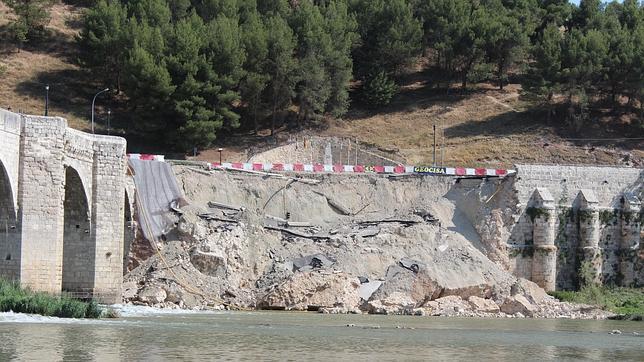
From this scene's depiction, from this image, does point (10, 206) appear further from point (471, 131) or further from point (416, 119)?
point (416, 119)

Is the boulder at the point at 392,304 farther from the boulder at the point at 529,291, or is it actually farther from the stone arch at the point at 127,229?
the stone arch at the point at 127,229

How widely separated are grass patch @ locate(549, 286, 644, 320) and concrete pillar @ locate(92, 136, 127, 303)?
20847mm

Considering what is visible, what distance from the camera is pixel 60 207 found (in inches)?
1708

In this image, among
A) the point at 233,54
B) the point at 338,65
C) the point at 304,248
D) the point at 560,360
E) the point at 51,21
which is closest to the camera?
the point at 560,360

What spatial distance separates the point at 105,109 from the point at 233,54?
360 inches

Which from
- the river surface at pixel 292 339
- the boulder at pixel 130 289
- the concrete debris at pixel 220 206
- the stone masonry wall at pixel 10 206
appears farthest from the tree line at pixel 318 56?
the river surface at pixel 292 339

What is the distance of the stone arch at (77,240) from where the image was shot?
4628 cm

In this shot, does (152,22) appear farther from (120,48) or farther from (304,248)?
(304,248)

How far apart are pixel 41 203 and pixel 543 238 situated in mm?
25995

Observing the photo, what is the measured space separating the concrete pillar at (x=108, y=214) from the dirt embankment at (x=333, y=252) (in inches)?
60.1

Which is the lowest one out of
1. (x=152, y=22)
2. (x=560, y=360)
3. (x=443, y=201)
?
(x=560, y=360)

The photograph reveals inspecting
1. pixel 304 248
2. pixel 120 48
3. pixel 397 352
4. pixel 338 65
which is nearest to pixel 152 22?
pixel 120 48

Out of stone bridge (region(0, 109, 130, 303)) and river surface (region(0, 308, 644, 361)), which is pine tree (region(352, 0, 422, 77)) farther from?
river surface (region(0, 308, 644, 361))

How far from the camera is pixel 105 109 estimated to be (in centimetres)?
7256
